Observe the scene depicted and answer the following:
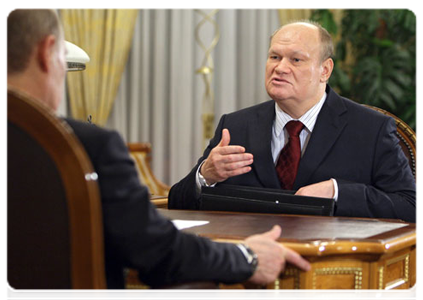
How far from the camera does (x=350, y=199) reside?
113 inches

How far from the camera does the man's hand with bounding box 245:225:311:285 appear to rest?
1876mm

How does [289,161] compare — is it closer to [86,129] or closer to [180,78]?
[86,129]

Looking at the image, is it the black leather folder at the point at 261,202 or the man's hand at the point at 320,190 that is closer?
the black leather folder at the point at 261,202

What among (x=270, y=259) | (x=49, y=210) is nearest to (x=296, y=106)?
(x=270, y=259)

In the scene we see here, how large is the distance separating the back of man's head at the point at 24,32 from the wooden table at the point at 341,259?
30.1 inches

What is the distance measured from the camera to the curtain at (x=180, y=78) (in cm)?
702

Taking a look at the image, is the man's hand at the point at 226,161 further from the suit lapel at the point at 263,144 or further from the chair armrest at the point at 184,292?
the chair armrest at the point at 184,292

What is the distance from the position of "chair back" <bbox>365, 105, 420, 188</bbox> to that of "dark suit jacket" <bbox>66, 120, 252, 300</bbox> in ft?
6.35

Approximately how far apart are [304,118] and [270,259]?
1528 mm

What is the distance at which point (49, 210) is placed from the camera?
1567mm

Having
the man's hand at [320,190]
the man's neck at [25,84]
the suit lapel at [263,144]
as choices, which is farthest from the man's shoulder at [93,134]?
the suit lapel at [263,144]

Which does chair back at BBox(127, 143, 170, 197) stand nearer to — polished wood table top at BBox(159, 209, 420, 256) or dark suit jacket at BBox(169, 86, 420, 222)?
dark suit jacket at BBox(169, 86, 420, 222)

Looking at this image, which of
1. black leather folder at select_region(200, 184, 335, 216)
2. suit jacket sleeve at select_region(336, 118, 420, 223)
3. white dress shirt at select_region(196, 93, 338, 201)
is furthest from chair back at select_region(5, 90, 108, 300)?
white dress shirt at select_region(196, 93, 338, 201)
